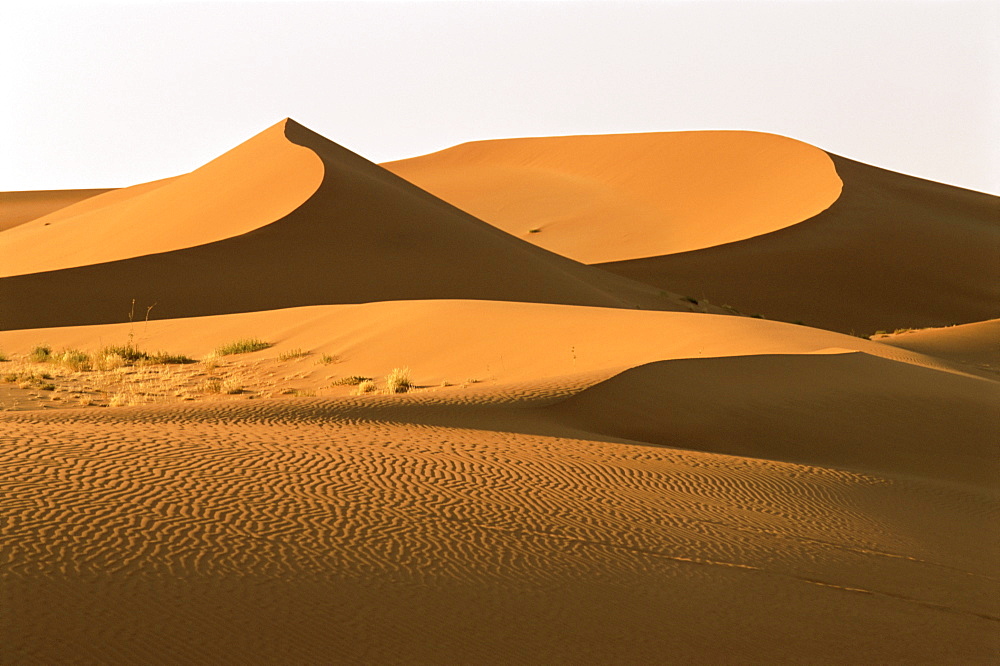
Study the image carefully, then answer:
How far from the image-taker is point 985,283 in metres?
45.1

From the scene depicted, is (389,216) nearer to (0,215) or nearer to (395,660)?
(395,660)

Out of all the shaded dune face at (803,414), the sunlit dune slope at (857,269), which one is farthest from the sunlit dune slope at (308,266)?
the shaded dune face at (803,414)

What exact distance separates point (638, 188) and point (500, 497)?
61.3m

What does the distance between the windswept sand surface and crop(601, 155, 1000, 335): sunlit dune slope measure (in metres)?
24.4

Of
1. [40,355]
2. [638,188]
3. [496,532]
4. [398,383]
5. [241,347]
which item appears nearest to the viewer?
[496,532]

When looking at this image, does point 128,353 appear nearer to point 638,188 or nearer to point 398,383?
point 398,383

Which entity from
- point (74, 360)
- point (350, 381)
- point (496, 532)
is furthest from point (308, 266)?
point (496, 532)

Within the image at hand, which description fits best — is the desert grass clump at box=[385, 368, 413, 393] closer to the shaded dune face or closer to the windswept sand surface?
the windswept sand surface

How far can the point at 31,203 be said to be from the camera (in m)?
97.6

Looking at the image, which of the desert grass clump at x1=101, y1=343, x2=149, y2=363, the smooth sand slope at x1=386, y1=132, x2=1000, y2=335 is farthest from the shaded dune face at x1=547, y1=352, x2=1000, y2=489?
the smooth sand slope at x1=386, y1=132, x2=1000, y2=335

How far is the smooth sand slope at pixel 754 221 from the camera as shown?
43750 millimetres

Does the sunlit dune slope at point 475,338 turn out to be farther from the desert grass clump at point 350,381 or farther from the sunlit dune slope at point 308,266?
the sunlit dune slope at point 308,266

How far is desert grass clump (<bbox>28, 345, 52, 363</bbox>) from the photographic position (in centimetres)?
1844

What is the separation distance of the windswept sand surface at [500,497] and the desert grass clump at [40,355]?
0.47 metres
